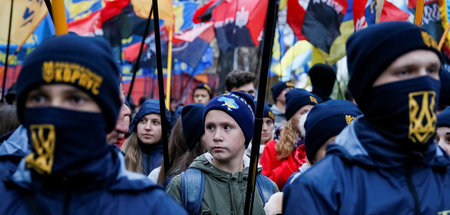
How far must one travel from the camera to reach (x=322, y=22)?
8.31m

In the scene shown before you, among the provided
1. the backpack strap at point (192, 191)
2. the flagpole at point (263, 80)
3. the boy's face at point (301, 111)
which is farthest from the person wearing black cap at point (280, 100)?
the flagpole at point (263, 80)

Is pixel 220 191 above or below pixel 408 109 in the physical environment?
below

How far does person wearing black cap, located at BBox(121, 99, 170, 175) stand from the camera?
18.5ft

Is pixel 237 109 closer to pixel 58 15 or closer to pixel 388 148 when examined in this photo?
pixel 58 15

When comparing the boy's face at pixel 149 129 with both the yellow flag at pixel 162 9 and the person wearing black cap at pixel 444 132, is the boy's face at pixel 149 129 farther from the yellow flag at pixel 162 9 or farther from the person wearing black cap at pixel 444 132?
the yellow flag at pixel 162 9

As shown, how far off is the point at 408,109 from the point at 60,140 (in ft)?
4.78

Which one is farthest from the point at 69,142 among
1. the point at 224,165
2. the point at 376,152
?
the point at 224,165

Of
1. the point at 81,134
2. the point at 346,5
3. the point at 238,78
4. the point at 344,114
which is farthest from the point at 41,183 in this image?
the point at 346,5

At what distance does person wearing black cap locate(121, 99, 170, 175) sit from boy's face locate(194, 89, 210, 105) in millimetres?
3654

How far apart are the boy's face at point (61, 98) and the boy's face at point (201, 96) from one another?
7.38m

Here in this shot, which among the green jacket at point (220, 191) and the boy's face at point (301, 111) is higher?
the boy's face at point (301, 111)

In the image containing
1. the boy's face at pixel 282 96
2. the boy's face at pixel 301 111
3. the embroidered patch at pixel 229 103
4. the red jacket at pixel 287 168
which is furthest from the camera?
the boy's face at pixel 282 96

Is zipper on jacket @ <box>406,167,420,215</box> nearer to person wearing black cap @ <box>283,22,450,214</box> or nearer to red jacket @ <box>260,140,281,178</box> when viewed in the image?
person wearing black cap @ <box>283,22,450,214</box>

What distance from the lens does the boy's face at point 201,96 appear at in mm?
9542
